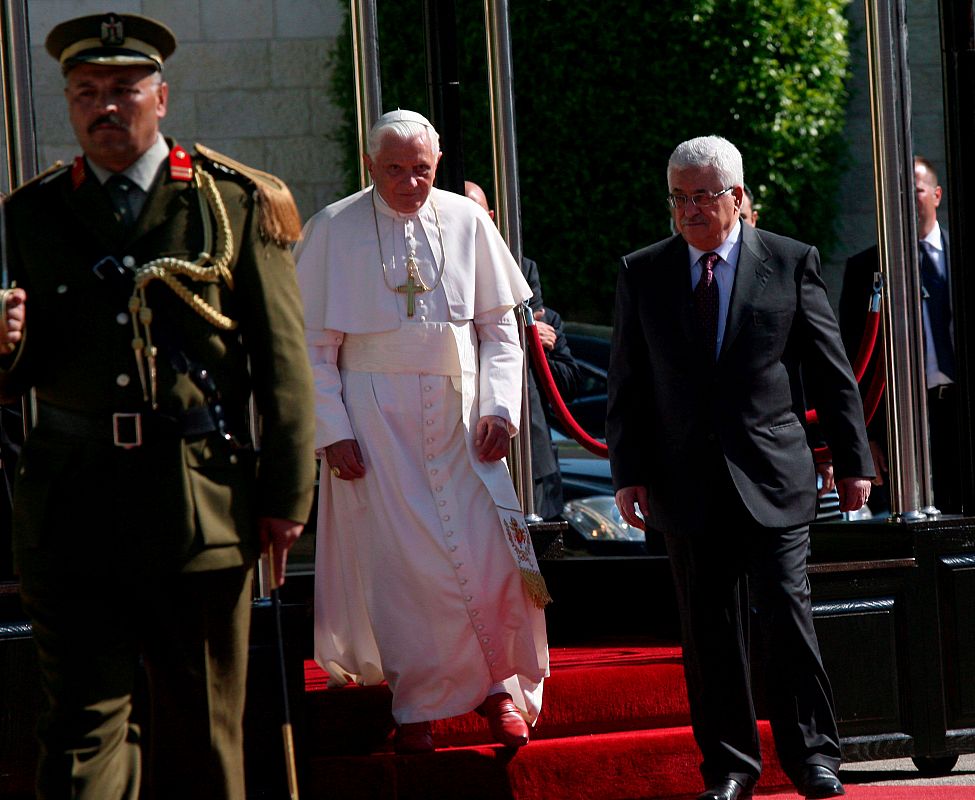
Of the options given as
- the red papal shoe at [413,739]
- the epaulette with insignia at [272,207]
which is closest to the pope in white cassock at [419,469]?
the red papal shoe at [413,739]

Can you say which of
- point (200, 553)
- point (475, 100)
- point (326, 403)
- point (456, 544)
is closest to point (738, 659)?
point (456, 544)

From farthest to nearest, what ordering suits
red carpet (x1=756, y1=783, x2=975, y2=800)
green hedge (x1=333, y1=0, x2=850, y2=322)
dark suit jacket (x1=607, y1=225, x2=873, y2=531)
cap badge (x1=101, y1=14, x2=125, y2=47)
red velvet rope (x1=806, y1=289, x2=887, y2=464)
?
green hedge (x1=333, y1=0, x2=850, y2=322) → red velvet rope (x1=806, y1=289, x2=887, y2=464) → red carpet (x1=756, y1=783, x2=975, y2=800) → dark suit jacket (x1=607, y1=225, x2=873, y2=531) → cap badge (x1=101, y1=14, x2=125, y2=47)

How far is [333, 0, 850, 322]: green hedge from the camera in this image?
1537 cm

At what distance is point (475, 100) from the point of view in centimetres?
1541

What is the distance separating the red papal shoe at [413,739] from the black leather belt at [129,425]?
6.22 ft

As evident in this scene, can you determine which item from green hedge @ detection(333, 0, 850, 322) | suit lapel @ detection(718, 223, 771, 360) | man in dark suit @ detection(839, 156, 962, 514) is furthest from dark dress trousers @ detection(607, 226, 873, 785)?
green hedge @ detection(333, 0, 850, 322)

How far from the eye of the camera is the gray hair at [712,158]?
498 centimetres

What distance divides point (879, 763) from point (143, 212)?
3.95 m

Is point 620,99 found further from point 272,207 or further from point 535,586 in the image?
point 272,207

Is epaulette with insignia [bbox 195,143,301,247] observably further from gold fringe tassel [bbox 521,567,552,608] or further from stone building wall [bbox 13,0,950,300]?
stone building wall [bbox 13,0,950,300]

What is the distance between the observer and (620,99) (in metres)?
15.5

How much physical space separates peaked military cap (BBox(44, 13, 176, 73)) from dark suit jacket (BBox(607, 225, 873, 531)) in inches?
74.4

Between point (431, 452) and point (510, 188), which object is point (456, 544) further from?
point (510, 188)

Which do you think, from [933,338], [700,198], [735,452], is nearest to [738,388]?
[735,452]
